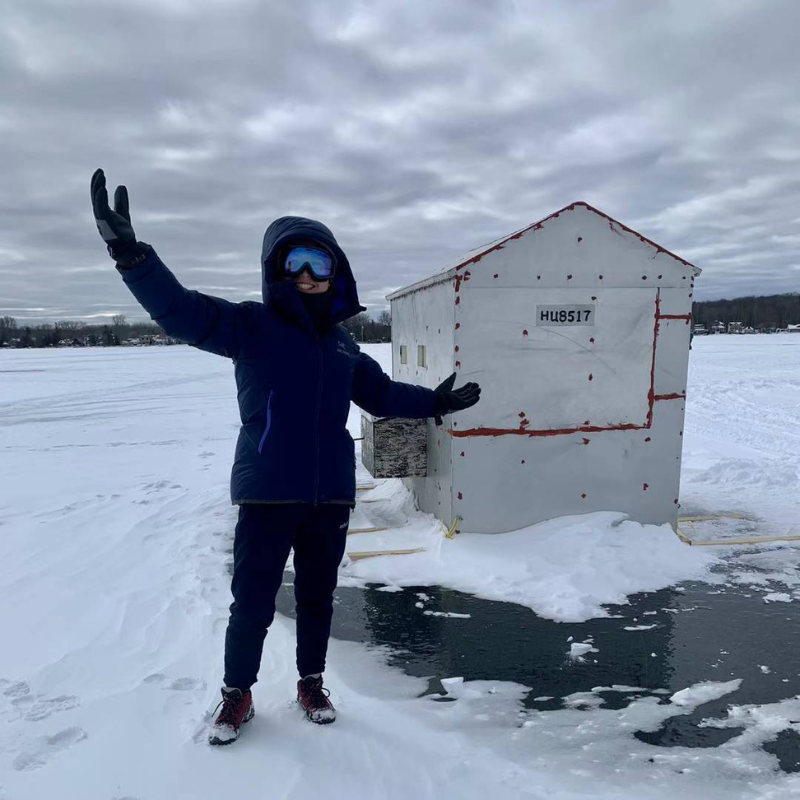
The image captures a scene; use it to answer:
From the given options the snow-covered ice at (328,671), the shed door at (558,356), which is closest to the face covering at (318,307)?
the snow-covered ice at (328,671)

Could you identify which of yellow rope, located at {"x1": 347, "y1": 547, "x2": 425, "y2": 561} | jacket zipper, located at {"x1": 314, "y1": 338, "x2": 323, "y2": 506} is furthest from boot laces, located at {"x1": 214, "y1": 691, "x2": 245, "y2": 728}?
yellow rope, located at {"x1": 347, "y1": 547, "x2": 425, "y2": 561}

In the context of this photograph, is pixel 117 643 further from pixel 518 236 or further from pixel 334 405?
pixel 518 236

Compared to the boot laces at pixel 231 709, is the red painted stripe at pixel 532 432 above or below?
above

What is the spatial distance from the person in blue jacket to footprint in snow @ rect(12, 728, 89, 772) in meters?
0.59

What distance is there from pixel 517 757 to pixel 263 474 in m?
1.59

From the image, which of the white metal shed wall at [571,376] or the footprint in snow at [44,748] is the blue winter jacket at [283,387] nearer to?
the footprint in snow at [44,748]

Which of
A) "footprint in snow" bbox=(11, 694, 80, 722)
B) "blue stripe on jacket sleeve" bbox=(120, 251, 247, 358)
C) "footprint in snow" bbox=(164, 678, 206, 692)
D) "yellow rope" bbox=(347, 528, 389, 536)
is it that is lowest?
"yellow rope" bbox=(347, 528, 389, 536)

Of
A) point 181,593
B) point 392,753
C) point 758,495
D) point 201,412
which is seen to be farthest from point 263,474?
point 201,412

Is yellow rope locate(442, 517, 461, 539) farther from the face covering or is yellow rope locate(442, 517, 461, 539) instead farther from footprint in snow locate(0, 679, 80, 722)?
footprint in snow locate(0, 679, 80, 722)

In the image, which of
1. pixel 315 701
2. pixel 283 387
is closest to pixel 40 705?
pixel 315 701

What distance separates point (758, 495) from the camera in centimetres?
620

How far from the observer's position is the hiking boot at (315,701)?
2584mm

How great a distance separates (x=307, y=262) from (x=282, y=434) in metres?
0.74

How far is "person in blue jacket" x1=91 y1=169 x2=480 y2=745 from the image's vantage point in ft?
7.88
